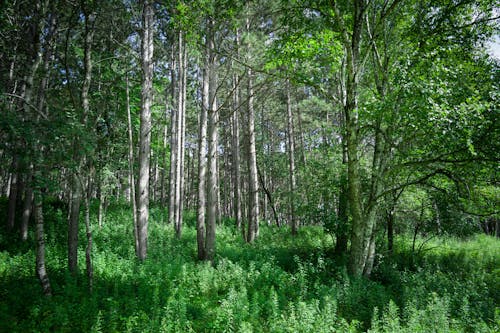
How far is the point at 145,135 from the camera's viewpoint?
864 cm

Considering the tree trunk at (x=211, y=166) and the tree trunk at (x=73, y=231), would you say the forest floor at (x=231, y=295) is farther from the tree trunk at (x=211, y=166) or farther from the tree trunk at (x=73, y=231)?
the tree trunk at (x=211, y=166)

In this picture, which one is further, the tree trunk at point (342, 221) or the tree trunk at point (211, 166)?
the tree trunk at point (342, 221)

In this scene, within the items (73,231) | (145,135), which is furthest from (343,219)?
(73,231)

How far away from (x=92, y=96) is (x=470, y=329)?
13755 millimetres

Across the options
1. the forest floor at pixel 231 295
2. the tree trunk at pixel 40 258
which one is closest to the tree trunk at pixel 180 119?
the forest floor at pixel 231 295

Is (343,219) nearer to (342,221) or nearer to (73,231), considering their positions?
(342,221)

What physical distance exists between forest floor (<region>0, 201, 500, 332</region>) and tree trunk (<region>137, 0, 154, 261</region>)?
37.1 inches

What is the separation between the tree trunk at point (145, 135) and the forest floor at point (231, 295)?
942mm

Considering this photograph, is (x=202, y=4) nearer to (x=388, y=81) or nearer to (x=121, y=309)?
(x=388, y=81)

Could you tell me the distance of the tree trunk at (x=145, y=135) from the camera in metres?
8.51

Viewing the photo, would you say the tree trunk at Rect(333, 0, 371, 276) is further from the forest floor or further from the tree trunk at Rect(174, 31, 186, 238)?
the tree trunk at Rect(174, 31, 186, 238)

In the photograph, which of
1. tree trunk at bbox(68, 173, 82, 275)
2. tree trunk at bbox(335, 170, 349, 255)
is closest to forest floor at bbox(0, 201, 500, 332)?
tree trunk at bbox(68, 173, 82, 275)

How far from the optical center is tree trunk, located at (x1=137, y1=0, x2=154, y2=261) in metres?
8.51

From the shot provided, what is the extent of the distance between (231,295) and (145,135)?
17.8ft
